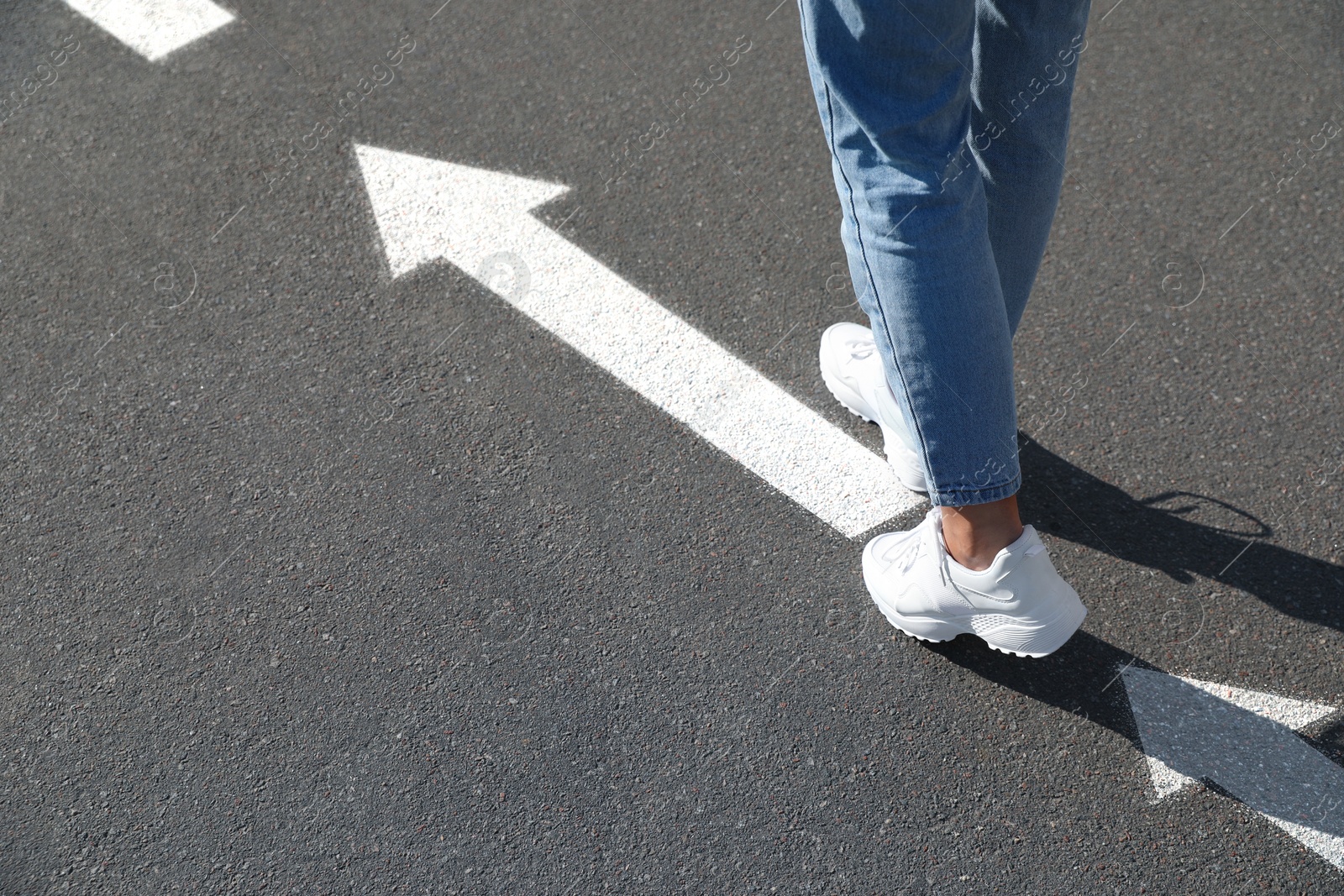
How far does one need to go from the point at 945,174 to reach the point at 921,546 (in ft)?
2.70

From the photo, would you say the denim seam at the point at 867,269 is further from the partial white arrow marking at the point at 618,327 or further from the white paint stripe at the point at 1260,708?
the white paint stripe at the point at 1260,708

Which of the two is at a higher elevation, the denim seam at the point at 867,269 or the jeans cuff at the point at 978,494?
the denim seam at the point at 867,269

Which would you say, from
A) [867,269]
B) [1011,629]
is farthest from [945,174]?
[1011,629]

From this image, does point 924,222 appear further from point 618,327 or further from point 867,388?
point 618,327

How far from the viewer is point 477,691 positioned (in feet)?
7.32

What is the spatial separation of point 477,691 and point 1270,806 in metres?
1.60

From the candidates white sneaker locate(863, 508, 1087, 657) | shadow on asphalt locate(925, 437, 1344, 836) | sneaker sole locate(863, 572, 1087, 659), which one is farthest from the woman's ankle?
shadow on asphalt locate(925, 437, 1344, 836)

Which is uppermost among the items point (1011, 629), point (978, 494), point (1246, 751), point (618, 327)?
point (978, 494)

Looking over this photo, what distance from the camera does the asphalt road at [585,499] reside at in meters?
2.07

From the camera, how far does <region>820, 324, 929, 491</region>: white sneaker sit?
2.46 metres

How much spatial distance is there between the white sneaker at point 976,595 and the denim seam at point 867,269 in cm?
21

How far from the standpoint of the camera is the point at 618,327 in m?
2.86

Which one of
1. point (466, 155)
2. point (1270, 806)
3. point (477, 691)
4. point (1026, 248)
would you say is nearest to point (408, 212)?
point (466, 155)

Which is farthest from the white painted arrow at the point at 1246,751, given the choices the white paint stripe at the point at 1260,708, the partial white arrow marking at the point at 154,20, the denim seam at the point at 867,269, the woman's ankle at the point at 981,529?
the partial white arrow marking at the point at 154,20
